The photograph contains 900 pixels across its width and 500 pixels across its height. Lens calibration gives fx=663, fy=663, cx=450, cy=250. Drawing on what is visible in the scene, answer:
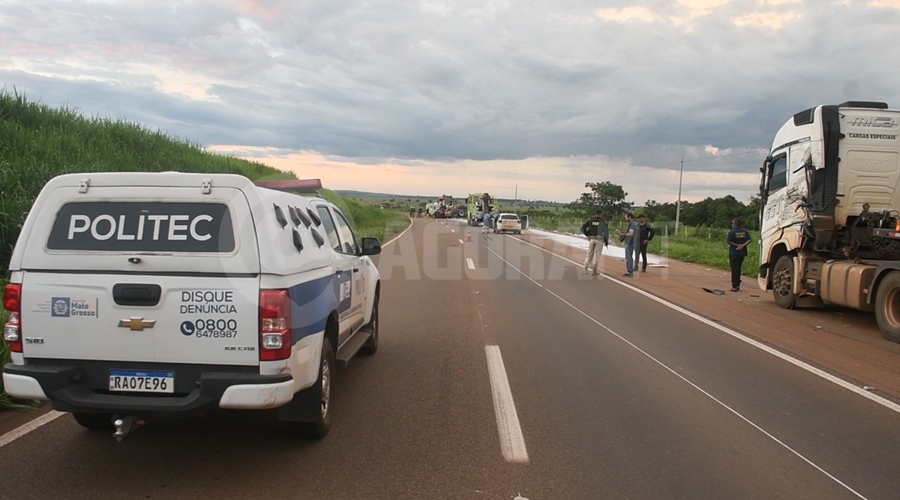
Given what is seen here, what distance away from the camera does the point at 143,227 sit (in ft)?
14.7

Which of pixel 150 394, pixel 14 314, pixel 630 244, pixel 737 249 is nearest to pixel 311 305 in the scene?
pixel 150 394

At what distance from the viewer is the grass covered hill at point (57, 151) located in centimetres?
1186

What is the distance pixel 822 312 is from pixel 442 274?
351 inches

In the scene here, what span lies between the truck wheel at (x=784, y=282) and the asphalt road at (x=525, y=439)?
450 cm

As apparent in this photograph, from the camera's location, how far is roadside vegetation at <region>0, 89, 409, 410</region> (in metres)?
11.4

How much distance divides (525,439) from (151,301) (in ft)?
9.61

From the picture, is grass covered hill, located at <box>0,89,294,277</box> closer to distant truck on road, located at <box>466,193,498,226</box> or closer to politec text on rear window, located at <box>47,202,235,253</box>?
politec text on rear window, located at <box>47,202,235,253</box>

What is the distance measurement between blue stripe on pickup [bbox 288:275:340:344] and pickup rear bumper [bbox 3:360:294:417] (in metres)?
0.38

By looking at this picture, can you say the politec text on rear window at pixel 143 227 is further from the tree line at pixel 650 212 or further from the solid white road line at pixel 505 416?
the tree line at pixel 650 212

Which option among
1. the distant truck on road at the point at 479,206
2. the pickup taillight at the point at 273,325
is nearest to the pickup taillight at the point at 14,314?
the pickup taillight at the point at 273,325

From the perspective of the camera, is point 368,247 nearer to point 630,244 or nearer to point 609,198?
point 630,244

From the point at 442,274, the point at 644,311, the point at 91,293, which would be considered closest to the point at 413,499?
the point at 91,293

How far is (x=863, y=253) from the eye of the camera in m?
11.8

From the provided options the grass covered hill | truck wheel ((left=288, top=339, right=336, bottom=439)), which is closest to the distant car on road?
the grass covered hill
